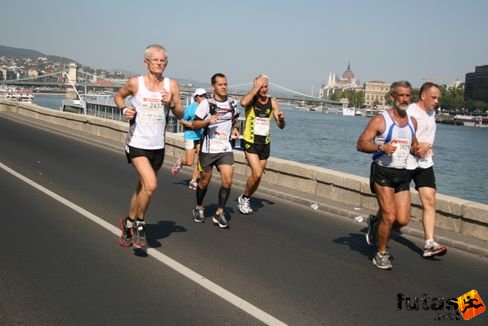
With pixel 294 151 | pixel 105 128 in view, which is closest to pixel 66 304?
pixel 105 128

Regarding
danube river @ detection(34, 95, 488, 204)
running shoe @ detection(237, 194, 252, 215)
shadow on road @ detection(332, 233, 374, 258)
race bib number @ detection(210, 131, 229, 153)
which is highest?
race bib number @ detection(210, 131, 229, 153)

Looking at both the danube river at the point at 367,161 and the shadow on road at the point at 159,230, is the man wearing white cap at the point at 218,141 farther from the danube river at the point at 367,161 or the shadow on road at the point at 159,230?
the danube river at the point at 367,161

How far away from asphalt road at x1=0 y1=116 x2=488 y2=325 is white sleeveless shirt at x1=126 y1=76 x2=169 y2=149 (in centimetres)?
113

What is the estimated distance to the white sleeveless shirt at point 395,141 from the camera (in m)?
6.08

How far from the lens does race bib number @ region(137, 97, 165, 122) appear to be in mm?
5957

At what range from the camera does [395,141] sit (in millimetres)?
6090

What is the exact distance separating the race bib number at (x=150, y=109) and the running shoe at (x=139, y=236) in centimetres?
106

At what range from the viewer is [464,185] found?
3189cm

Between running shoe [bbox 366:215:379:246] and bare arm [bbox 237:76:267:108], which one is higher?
bare arm [bbox 237:76:267:108]

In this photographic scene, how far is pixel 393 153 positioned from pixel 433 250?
140 cm

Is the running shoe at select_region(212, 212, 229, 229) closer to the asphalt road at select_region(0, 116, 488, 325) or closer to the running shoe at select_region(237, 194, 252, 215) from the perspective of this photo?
the asphalt road at select_region(0, 116, 488, 325)

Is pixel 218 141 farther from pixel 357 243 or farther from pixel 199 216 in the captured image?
pixel 357 243

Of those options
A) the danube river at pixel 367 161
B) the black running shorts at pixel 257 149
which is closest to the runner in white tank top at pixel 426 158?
the black running shorts at pixel 257 149

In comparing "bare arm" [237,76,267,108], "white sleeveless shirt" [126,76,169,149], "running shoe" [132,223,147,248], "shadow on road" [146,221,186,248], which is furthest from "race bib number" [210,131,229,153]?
"running shoe" [132,223,147,248]
